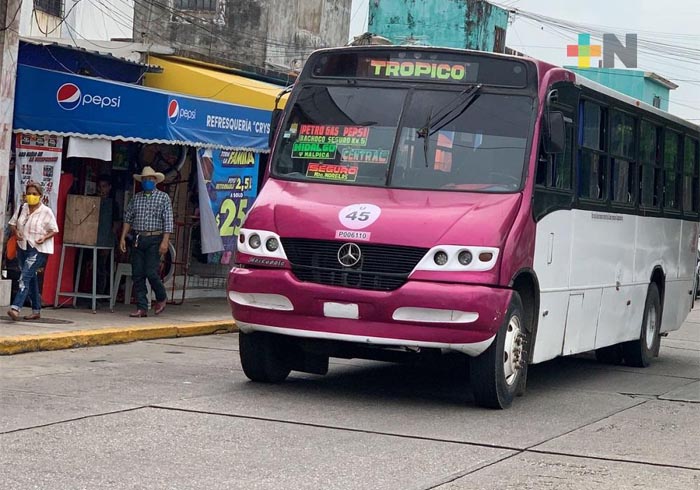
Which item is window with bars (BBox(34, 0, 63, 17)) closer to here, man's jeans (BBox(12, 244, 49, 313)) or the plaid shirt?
the plaid shirt

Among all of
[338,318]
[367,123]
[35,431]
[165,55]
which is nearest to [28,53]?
[165,55]

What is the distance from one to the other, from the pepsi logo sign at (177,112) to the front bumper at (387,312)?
6592 mm

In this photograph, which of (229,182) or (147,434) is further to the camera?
(229,182)

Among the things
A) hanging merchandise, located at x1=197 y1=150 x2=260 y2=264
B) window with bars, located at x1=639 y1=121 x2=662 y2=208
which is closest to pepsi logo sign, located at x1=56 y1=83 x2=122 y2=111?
hanging merchandise, located at x1=197 y1=150 x2=260 y2=264

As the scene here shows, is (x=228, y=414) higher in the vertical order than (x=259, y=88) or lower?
lower

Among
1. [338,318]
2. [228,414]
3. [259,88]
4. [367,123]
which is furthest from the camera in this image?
[259,88]

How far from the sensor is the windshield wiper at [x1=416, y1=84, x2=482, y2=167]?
10152 millimetres

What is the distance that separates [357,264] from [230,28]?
93.0 ft

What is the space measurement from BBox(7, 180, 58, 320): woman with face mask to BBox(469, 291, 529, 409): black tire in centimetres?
619

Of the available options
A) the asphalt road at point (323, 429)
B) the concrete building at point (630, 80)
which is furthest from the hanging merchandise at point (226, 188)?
the concrete building at point (630, 80)

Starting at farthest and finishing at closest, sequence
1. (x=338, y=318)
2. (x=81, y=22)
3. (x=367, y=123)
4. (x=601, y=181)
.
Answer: (x=81, y=22)
(x=601, y=181)
(x=367, y=123)
(x=338, y=318)

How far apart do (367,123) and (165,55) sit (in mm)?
9460

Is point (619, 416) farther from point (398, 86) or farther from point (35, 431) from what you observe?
point (35, 431)

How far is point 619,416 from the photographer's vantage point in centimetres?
996
